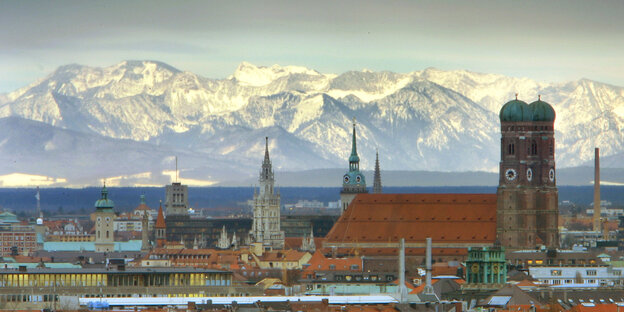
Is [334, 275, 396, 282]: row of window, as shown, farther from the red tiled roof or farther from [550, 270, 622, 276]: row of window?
the red tiled roof

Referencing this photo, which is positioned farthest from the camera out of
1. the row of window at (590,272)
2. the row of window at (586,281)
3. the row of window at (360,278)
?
the row of window at (590,272)

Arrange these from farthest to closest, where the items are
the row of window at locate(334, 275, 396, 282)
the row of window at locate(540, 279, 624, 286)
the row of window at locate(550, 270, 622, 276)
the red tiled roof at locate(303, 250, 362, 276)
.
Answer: the red tiled roof at locate(303, 250, 362, 276), the row of window at locate(550, 270, 622, 276), the row of window at locate(334, 275, 396, 282), the row of window at locate(540, 279, 624, 286)

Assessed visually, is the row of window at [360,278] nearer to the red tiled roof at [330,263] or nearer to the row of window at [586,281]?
the row of window at [586,281]

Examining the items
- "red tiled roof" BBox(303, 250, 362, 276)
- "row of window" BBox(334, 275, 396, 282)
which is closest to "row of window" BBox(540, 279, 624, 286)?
"row of window" BBox(334, 275, 396, 282)

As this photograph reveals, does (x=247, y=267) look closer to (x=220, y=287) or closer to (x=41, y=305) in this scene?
(x=220, y=287)

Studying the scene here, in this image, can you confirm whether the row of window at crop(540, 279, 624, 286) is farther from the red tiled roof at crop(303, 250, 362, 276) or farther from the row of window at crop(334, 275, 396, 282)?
the red tiled roof at crop(303, 250, 362, 276)

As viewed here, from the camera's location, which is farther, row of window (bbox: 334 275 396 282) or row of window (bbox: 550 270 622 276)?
row of window (bbox: 550 270 622 276)

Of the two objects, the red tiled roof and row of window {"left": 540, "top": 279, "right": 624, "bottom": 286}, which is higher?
the red tiled roof

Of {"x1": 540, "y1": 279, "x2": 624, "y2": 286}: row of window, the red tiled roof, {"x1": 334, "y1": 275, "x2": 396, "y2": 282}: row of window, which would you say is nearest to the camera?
{"x1": 540, "y1": 279, "x2": 624, "y2": 286}: row of window

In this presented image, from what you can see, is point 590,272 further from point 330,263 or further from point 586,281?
point 330,263

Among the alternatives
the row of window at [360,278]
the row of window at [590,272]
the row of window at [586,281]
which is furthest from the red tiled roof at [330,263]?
the row of window at [586,281]

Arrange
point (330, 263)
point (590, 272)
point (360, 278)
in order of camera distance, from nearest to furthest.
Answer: point (360, 278)
point (590, 272)
point (330, 263)

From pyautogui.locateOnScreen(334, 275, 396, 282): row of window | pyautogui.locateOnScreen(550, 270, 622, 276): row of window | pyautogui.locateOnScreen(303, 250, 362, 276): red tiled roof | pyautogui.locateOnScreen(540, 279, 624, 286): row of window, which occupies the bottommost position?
pyautogui.locateOnScreen(540, 279, 624, 286): row of window

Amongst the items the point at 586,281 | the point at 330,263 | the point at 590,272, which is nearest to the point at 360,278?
the point at 586,281
